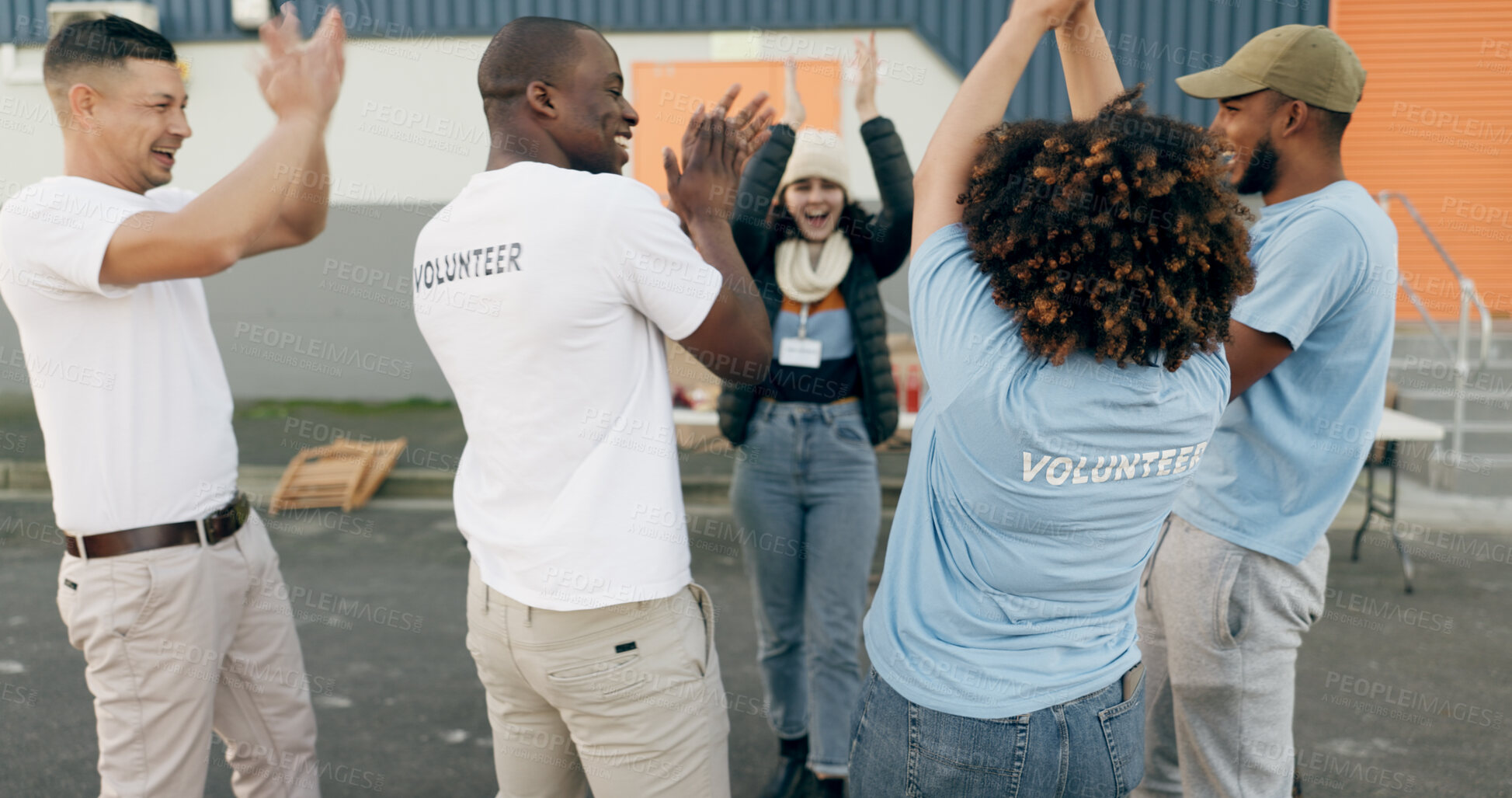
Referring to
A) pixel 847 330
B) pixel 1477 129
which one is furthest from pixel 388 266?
pixel 1477 129

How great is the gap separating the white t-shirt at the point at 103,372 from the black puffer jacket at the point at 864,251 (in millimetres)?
1467

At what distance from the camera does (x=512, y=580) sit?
1.86 meters

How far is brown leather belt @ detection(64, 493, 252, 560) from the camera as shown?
218 centimetres

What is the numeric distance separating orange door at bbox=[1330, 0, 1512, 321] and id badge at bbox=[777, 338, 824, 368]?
8.68 metres

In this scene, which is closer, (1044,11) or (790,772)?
(1044,11)

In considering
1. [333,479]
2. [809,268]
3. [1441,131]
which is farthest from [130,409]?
[1441,131]

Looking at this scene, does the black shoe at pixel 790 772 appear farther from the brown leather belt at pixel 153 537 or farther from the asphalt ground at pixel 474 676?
the brown leather belt at pixel 153 537

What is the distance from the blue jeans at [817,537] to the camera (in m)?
3.13

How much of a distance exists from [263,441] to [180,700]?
729 centimetres

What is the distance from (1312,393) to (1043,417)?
1092 mm

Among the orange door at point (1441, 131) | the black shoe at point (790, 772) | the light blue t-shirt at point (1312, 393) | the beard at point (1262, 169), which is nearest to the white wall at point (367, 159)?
the orange door at point (1441, 131)

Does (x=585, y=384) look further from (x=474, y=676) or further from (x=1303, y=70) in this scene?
(x=474, y=676)

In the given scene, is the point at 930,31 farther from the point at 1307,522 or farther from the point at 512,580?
the point at 512,580

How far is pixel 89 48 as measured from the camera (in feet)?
7.19
